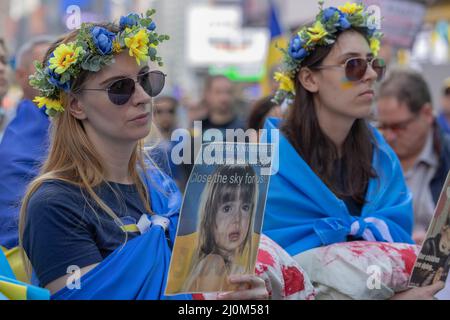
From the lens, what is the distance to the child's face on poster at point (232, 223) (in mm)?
2639

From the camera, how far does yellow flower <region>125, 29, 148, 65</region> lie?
9.55 ft

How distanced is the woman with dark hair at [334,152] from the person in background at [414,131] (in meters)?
1.33

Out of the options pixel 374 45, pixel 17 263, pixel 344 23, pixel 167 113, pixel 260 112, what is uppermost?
pixel 344 23

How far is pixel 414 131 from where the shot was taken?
17.8 feet

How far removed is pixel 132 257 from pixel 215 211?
1.02 feet

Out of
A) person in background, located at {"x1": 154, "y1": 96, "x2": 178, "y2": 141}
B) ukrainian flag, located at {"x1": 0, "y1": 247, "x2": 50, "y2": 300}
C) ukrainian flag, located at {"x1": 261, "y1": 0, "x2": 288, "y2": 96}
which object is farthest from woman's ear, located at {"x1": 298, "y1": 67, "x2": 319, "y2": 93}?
person in background, located at {"x1": 154, "y1": 96, "x2": 178, "y2": 141}

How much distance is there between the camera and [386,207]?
12.2ft

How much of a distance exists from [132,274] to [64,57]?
0.84 meters

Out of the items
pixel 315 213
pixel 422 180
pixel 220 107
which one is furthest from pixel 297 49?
pixel 220 107

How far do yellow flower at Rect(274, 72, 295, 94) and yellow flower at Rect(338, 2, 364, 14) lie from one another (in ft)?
1.42

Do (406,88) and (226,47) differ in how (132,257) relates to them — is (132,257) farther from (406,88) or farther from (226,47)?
(226,47)

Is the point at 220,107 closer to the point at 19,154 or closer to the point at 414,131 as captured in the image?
the point at 414,131

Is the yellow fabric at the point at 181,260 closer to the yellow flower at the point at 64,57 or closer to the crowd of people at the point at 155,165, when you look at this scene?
the crowd of people at the point at 155,165

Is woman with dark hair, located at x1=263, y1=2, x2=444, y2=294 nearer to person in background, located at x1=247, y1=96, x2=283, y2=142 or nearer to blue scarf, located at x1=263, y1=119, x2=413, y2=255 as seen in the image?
blue scarf, located at x1=263, y1=119, x2=413, y2=255
